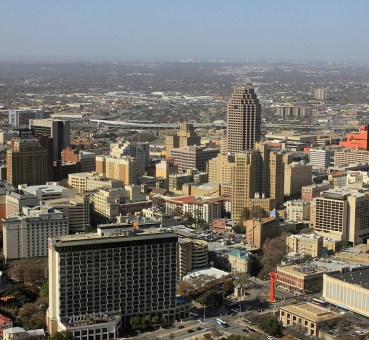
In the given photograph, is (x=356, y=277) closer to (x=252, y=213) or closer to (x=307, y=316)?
(x=307, y=316)

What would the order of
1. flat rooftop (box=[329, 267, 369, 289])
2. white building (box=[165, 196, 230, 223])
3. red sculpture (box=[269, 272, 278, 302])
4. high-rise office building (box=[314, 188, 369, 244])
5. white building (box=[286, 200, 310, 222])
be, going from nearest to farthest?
flat rooftop (box=[329, 267, 369, 289]) < red sculpture (box=[269, 272, 278, 302]) < high-rise office building (box=[314, 188, 369, 244]) < white building (box=[286, 200, 310, 222]) < white building (box=[165, 196, 230, 223])

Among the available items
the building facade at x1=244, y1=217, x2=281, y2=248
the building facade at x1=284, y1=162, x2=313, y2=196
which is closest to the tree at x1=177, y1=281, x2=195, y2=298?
the building facade at x1=244, y1=217, x2=281, y2=248

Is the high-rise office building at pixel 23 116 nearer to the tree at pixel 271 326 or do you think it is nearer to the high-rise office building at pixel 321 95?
the high-rise office building at pixel 321 95

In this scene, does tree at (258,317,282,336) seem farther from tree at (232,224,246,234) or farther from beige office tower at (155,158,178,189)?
beige office tower at (155,158,178,189)

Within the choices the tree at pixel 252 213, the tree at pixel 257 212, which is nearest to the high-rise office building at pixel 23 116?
the tree at pixel 252 213

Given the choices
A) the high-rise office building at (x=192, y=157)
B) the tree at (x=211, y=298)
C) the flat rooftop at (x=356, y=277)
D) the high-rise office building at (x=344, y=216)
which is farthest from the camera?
the high-rise office building at (x=192, y=157)

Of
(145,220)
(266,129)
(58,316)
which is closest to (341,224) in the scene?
(145,220)
